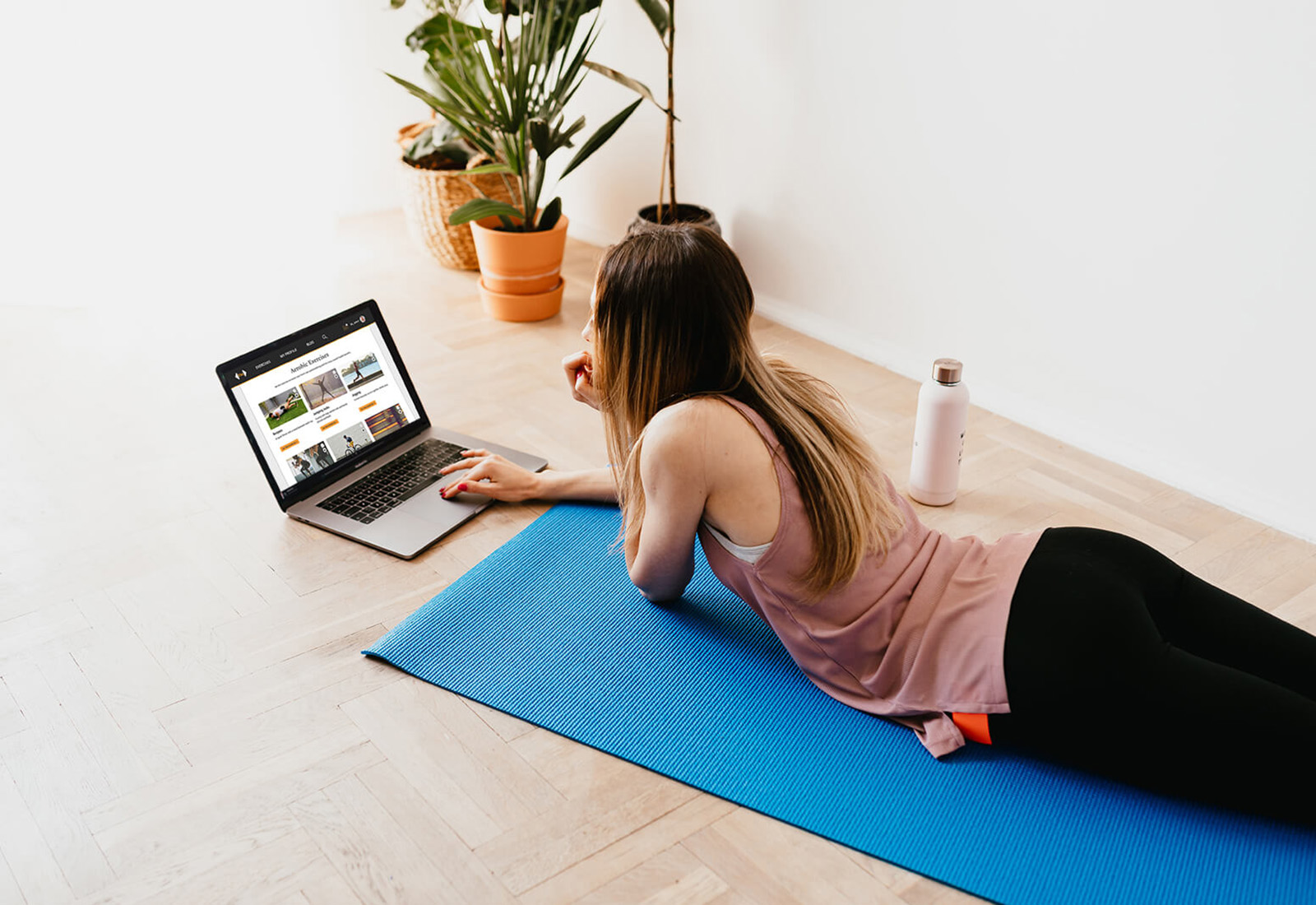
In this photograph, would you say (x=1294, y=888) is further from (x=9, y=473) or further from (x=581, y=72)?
(x=581, y=72)

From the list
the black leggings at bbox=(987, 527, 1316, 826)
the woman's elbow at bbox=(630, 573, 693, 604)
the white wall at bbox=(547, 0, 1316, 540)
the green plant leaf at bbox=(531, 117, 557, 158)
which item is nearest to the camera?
the black leggings at bbox=(987, 527, 1316, 826)

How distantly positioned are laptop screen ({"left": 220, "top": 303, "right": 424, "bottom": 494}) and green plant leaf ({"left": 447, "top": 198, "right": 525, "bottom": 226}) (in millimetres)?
744

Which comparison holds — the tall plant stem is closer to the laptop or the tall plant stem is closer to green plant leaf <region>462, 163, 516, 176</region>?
green plant leaf <region>462, 163, 516, 176</region>

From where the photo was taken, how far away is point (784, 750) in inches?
59.5

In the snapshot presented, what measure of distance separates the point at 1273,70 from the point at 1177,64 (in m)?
0.17

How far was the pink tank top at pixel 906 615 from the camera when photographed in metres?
1.38

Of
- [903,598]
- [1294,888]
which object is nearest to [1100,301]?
[903,598]

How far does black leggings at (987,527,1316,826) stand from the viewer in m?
1.25

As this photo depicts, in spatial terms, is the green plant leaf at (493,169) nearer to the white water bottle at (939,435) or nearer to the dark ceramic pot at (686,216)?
the dark ceramic pot at (686,216)

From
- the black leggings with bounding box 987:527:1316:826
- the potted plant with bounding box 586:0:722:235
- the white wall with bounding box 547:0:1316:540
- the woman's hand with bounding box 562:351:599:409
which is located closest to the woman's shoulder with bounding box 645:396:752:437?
the woman's hand with bounding box 562:351:599:409

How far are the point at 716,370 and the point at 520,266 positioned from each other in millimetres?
1714

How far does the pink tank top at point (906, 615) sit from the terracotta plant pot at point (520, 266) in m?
1.66

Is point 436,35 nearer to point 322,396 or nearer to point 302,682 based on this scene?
point 322,396

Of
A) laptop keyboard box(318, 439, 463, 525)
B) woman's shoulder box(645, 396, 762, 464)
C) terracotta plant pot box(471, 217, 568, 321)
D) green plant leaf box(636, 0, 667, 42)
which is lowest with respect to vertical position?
laptop keyboard box(318, 439, 463, 525)
